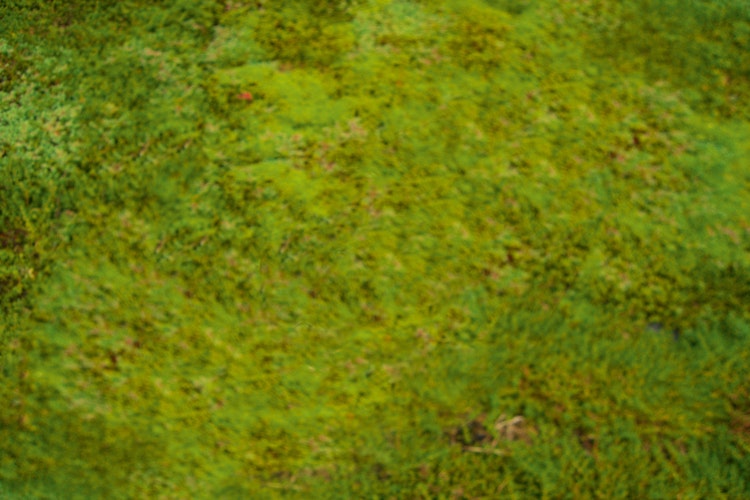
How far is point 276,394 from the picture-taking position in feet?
8.16

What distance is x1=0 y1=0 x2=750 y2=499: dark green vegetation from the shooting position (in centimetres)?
245

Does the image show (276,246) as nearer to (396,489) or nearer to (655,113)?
(396,489)

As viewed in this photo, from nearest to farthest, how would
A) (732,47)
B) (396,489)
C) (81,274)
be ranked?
(396,489) → (81,274) → (732,47)

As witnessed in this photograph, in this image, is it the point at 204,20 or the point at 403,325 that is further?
the point at 204,20

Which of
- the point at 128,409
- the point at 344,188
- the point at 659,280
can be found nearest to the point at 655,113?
the point at 659,280

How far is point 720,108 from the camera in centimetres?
275

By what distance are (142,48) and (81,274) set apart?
4.09 feet

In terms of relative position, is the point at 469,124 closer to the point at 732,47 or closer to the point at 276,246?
the point at 276,246

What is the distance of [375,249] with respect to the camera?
2.61m

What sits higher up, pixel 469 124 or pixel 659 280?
pixel 469 124

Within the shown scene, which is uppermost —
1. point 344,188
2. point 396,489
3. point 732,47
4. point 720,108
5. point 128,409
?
point 732,47

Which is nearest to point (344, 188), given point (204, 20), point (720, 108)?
point (204, 20)

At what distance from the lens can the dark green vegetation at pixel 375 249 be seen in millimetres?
2453

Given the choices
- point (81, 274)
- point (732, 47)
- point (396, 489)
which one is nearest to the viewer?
point (396, 489)
